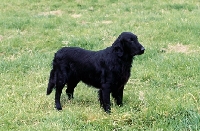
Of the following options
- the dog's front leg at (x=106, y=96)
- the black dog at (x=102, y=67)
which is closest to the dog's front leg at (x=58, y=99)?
the black dog at (x=102, y=67)

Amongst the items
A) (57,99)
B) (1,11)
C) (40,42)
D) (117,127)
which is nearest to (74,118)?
(117,127)

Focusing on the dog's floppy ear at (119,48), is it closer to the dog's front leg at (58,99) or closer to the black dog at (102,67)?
the black dog at (102,67)

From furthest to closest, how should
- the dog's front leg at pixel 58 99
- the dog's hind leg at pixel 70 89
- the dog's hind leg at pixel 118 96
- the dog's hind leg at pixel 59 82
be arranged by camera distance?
the dog's hind leg at pixel 70 89, the dog's hind leg at pixel 59 82, the dog's front leg at pixel 58 99, the dog's hind leg at pixel 118 96

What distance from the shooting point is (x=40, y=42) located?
38.3 ft

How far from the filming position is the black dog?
6.50 meters

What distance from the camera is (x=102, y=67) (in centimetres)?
666

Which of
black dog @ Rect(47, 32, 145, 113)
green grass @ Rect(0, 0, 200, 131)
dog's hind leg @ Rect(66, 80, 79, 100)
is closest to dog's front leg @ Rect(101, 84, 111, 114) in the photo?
black dog @ Rect(47, 32, 145, 113)

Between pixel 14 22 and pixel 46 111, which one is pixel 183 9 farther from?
pixel 46 111

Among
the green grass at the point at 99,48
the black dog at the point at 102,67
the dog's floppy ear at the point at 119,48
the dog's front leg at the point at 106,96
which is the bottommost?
the green grass at the point at 99,48

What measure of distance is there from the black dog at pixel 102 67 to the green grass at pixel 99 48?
1.04 feet

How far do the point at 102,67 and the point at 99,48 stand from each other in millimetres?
4025

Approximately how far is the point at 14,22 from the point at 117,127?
9.26 meters

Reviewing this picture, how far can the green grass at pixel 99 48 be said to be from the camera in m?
5.62

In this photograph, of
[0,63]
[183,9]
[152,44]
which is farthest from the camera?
[183,9]
